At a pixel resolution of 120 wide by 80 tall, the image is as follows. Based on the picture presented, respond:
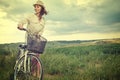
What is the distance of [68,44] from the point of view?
4711 mm

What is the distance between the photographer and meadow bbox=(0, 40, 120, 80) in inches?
181

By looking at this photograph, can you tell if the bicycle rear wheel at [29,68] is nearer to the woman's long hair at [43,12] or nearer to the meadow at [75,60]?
the meadow at [75,60]

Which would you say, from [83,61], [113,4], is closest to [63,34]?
[83,61]

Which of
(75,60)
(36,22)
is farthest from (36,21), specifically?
(75,60)

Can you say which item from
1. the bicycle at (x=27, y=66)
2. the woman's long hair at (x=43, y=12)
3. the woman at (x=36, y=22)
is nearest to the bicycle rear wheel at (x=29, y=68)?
the bicycle at (x=27, y=66)

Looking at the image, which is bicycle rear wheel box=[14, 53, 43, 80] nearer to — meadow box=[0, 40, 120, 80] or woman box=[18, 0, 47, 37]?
meadow box=[0, 40, 120, 80]

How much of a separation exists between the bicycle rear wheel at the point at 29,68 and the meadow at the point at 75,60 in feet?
0.21

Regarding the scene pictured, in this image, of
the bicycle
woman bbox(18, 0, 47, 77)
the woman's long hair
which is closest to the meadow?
the bicycle

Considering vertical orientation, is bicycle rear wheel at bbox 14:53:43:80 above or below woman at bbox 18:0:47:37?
below

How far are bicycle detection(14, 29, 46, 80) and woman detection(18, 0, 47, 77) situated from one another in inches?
8.5

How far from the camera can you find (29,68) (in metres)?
4.59

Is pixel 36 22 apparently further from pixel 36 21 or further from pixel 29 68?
pixel 29 68

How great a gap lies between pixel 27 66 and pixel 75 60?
1.99 feet

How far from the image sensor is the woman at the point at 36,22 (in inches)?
184
